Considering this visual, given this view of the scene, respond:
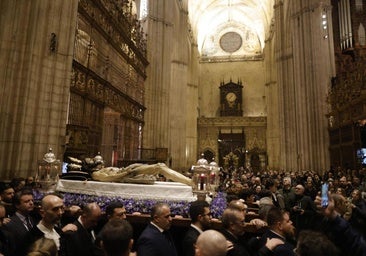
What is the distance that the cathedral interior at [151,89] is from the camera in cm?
758

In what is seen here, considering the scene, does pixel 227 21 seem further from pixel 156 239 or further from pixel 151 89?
pixel 156 239

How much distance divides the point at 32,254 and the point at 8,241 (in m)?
1.46

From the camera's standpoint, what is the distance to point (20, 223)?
3.23 metres

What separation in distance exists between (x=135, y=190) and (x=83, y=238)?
2370 millimetres

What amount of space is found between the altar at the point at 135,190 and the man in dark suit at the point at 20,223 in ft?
6.58

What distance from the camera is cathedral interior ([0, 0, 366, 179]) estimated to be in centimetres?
758

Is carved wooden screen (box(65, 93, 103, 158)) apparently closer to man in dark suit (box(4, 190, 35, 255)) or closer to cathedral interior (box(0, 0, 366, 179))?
cathedral interior (box(0, 0, 366, 179))

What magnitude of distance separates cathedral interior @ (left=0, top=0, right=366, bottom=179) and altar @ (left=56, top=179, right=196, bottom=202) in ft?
8.12

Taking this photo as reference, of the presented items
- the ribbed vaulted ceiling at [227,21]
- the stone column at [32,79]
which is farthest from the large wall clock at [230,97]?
the stone column at [32,79]

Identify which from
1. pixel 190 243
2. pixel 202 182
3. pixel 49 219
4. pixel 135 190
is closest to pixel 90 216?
pixel 49 219

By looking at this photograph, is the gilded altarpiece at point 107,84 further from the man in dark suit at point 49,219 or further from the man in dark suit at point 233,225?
the man in dark suit at point 233,225

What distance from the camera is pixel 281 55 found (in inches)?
881

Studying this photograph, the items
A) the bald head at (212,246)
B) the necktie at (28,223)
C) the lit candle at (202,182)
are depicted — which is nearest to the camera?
the bald head at (212,246)

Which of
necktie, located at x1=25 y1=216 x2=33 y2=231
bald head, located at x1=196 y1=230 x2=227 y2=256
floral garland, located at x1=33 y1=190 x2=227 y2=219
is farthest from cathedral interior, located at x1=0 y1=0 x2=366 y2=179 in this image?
bald head, located at x1=196 y1=230 x2=227 y2=256
